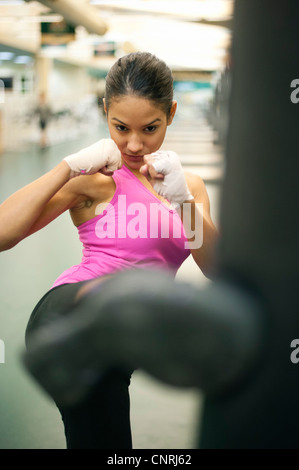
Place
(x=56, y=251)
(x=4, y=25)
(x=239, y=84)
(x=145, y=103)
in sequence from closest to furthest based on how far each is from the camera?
(x=239, y=84) → (x=145, y=103) → (x=56, y=251) → (x=4, y=25)

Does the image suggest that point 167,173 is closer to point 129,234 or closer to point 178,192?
point 178,192

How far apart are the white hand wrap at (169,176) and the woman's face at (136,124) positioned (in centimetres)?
15

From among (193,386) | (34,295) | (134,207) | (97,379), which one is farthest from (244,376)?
(34,295)

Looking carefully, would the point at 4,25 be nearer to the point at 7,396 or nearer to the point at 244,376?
the point at 7,396

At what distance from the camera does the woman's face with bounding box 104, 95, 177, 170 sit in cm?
77

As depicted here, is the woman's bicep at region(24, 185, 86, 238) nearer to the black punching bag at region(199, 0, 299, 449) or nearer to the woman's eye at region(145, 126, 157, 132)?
the woman's eye at region(145, 126, 157, 132)

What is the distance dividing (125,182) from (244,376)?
1.82 feet

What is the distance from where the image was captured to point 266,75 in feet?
1.07

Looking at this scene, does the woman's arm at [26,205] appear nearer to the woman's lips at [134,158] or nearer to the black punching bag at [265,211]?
the woman's lips at [134,158]

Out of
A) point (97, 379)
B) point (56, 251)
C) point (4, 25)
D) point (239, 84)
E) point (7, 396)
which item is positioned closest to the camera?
point (239, 84)

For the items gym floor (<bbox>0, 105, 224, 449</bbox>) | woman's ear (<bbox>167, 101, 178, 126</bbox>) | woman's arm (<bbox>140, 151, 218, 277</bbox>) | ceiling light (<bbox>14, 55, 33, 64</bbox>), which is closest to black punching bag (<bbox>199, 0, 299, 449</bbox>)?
gym floor (<bbox>0, 105, 224, 449</bbox>)

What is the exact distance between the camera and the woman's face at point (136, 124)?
2.52 feet

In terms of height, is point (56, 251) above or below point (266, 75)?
below

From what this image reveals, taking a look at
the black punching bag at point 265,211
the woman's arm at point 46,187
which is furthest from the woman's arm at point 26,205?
the black punching bag at point 265,211
